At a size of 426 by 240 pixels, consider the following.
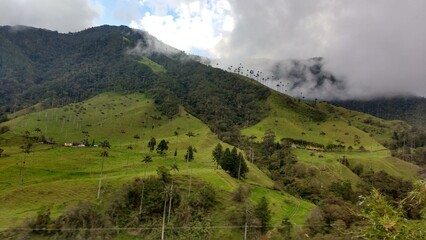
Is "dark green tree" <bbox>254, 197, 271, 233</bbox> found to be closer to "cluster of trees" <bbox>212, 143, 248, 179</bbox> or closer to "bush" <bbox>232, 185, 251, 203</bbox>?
"bush" <bbox>232, 185, 251, 203</bbox>

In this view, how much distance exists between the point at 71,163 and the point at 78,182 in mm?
31643

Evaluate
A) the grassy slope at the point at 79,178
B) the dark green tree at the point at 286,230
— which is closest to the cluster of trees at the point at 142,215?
the grassy slope at the point at 79,178

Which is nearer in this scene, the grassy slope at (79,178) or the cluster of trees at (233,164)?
the grassy slope at (79,178)

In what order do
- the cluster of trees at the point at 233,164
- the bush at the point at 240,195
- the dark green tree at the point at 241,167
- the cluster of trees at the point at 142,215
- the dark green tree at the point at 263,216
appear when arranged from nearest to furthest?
the cluster of trees at the point at 142,215, the dark green tree at the point at 263,216, the bush at the point at 240,195, the cluster of trees at the point at 233,164, the dark green tree at the point at 241,167

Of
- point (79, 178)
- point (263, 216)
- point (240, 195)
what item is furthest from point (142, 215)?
point (79, 178)

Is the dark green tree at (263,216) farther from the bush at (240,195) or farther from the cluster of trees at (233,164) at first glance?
the cluster of trees at (233,164)

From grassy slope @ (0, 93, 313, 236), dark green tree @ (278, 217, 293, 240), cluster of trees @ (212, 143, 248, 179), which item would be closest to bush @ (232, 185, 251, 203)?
grassy slope @ (0, 93, 313, 236)

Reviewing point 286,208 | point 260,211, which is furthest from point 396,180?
point 260,211

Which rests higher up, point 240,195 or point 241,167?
point 241,167

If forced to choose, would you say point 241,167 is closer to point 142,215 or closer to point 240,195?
point 240,195

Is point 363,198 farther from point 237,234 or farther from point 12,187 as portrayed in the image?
point 12,187

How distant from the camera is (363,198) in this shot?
10.8 m

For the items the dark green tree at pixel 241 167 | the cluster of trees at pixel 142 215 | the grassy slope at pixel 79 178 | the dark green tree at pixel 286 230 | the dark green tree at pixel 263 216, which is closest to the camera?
the cluster of trees at pixel 142 215

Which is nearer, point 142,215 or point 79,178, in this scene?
point 142,215
